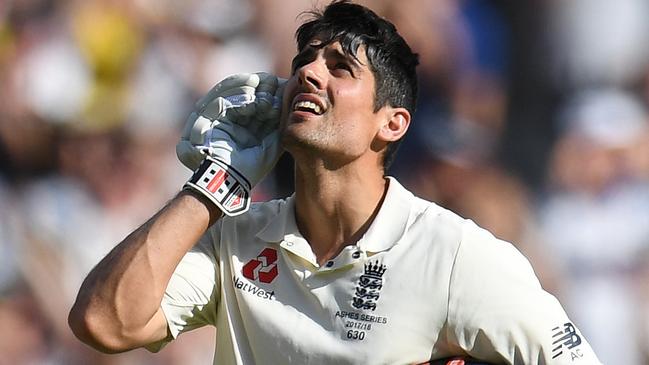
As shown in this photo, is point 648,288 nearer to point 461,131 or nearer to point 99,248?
point 461,131

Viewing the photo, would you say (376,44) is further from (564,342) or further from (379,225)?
(564,342)

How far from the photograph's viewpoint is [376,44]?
344 centimetres

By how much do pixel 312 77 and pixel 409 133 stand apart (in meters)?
1.99

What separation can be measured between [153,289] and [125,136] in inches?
102

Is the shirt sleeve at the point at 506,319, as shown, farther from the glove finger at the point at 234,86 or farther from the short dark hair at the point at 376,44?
the glove finger at the point at 234,86

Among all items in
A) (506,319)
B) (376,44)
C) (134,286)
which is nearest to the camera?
(506,319)

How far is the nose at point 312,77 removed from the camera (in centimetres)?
327

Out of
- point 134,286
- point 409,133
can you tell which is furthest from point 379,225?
point 409,133

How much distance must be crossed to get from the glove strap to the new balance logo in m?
0.88

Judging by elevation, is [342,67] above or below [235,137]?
above

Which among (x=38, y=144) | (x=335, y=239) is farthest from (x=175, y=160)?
(x=335, y=239)

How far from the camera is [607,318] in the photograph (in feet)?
16.3

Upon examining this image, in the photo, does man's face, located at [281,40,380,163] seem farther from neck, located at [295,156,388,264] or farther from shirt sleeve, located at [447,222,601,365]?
shirt sleeve, located at [447,222,601,365]

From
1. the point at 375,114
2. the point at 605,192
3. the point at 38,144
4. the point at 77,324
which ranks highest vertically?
the point at 605,192
